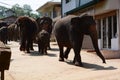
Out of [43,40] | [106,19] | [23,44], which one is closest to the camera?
[43,40]

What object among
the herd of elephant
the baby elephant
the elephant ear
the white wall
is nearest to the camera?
the herd of elephant

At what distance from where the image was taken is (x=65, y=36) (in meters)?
15.5

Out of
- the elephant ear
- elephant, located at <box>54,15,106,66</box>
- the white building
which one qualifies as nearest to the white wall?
the white building

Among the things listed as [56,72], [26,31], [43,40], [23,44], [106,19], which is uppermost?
[106,19]

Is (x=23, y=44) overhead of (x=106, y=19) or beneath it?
beneath

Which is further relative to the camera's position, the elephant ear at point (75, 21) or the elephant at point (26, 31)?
the elephant at point (26, 31)

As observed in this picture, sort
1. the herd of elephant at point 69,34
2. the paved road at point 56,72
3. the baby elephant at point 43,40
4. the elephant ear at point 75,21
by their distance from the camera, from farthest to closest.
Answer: the baby elephant at point 43,40 → the elephant ear at point 75,21 → the herd of elephant at point 69,34 → the paved road at point 56,72

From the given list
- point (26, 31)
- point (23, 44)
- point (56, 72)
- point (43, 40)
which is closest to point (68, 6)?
point (26, 31)

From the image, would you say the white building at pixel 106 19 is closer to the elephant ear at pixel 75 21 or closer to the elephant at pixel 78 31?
the elephant at pixel 78 31

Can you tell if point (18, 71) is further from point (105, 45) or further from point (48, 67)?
point (105, 45)

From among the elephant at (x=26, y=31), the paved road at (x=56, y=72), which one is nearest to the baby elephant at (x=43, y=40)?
the elephant at (x=26, y=31)

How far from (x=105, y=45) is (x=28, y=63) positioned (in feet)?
30.1

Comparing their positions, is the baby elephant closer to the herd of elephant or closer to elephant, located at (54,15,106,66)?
the herd of elephant

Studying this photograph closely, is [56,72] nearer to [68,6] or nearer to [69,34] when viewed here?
[69,34]
